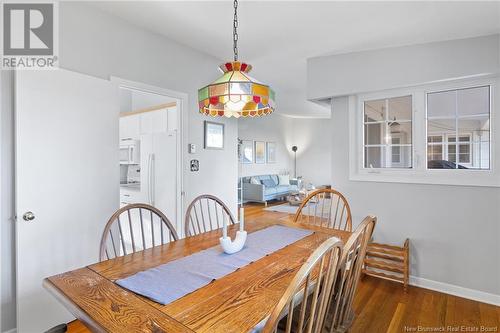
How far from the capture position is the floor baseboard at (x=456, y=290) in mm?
2447

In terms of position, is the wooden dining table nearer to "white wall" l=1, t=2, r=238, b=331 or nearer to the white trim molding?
"white wall" l=1, t=2, r=238, b=331

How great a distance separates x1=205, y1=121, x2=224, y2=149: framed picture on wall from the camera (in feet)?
10.6

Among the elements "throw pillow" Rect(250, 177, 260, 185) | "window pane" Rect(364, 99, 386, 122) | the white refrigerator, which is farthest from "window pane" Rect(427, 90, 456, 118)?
"throw pillow" Rect(250, 177, 260, 185)

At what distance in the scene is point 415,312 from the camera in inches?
89.7

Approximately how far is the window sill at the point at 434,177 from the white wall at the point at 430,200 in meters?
0.05

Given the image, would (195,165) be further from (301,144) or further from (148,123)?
(301,144)

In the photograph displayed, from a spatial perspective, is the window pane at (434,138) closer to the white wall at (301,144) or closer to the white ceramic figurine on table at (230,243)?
the white ceramic figurine on table at (230,243)

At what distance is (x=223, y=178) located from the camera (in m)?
3.50

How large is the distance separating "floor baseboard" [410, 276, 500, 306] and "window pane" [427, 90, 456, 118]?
1669 mm

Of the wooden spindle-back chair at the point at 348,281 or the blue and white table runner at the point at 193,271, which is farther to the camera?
the wooden spindle-back chair at the point at 348,281

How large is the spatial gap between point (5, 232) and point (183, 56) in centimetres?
220

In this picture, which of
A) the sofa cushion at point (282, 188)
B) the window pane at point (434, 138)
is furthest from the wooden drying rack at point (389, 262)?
the sofa cushion at point (282, 188)

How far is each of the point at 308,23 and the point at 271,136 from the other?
618 centimetres

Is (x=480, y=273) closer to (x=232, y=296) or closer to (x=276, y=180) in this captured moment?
(x=232, y=296)
